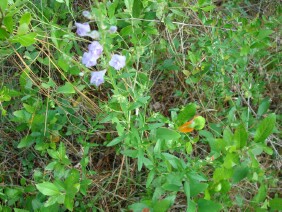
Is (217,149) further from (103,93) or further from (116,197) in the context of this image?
(103,93)

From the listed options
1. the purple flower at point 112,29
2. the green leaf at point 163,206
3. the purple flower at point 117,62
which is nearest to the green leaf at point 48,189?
the green leaf at point 163,206

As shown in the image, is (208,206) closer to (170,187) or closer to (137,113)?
(170,187)

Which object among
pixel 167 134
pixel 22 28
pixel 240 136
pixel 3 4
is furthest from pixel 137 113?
pixel 3 4

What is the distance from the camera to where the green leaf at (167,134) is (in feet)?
5.48

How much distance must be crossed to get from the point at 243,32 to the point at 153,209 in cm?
112

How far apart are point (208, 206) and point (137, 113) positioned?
1.69ft

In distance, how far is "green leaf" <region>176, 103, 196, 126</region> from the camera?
1.71 meters

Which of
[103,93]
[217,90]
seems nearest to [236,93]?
[217,90]

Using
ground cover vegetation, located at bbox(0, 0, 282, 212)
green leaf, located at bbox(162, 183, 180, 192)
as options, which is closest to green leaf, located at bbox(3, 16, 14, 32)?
ground cover vegetation, located at bbox(0, 0, 282, 212)

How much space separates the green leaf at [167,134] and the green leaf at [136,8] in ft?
2.01

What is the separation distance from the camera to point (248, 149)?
62.7 inches

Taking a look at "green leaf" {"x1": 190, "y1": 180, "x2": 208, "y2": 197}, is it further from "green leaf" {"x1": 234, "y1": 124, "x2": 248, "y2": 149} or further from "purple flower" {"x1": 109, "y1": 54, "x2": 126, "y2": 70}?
"purple flower" {"x1": 109, "y1": 54, "x2": 126, "y2": 70}

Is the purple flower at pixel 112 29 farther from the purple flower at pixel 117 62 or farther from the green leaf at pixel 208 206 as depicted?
the green leaf at pixel 208 206

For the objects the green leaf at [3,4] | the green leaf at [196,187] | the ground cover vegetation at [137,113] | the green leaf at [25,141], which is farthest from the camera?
the green leaf at [25,141]
